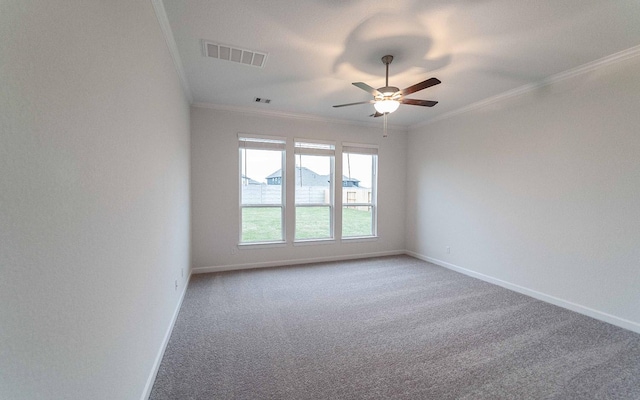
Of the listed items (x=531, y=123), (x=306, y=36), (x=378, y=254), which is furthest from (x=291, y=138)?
(x=531, y=123)

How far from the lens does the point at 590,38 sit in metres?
2.39

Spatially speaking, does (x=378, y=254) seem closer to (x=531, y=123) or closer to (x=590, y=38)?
(x=531, y=123)

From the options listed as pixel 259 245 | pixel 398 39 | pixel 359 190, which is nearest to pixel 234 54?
pixel 398 39

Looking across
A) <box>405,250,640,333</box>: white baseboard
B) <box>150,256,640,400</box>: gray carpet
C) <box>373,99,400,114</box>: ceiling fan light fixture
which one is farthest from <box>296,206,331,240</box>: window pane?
<box>373,99,400,114</box>: ceiling fan light fixture

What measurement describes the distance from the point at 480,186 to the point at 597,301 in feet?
6.23

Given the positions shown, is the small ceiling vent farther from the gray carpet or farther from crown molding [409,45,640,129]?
crown molding [409,45,640,129]

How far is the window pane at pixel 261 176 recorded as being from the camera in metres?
4.56

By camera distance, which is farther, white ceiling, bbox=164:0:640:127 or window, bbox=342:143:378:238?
window, bbox=342:143:378:238

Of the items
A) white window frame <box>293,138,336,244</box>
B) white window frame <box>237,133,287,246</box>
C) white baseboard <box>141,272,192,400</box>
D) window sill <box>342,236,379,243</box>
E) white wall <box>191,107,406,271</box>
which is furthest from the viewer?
window sill <box>342,236,379,243</box>

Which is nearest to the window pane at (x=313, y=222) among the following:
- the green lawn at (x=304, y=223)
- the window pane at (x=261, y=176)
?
the green lawn at (x=304, y=223)

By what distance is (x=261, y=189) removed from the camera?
4.66 metres

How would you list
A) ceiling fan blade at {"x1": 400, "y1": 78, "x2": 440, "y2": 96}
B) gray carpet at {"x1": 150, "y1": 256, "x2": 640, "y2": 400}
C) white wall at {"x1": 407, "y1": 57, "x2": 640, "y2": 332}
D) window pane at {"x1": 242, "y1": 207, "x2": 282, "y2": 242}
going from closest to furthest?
gray carpet at {"x1": 150, "y1": 256, "x2": 640, "y2": 400} < ceiling fan blade at {"x1": 400, "y1": 78, "x2": 440, "y2": 96} < white wall at {"x1": 407, "y1": 57, "x2": 640, "y2": 332} < window pane at {"x1": 242, "y1": 207, "x2": 282, "y2": 242}

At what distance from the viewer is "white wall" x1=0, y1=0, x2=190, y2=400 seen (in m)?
0.65

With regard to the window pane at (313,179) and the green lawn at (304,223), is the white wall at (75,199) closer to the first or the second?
the green lawn at (304,223)
